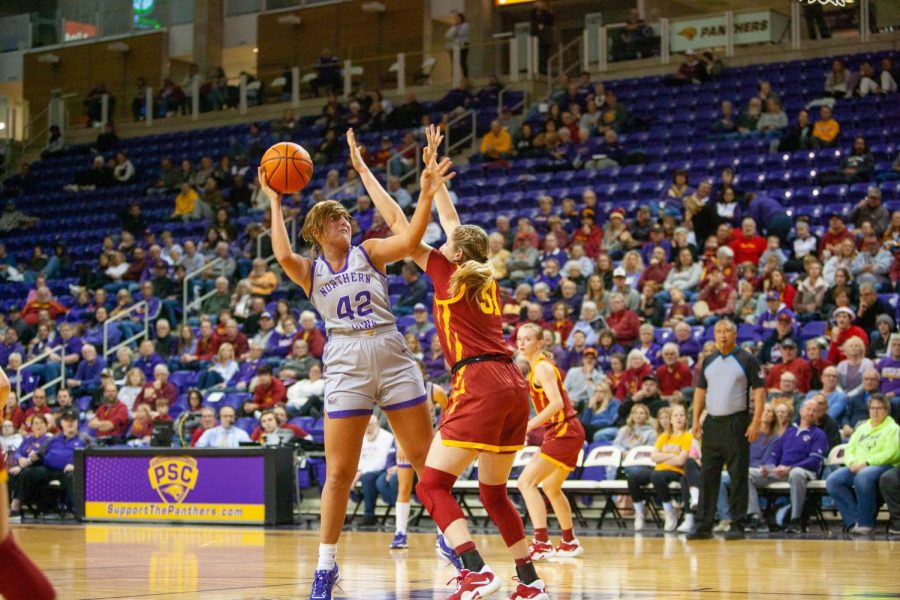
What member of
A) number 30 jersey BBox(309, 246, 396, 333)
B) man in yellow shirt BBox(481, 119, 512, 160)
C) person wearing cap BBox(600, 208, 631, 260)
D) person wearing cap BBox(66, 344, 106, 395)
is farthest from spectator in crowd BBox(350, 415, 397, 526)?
man in yellow shirt BBox(481, 119, 512, 160)

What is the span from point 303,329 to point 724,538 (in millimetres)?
7915

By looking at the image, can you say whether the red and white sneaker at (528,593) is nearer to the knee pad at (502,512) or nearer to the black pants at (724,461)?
the knee pad at (502,512)

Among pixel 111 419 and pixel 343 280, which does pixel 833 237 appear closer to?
pixel 111 419

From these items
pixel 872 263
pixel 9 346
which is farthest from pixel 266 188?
pixel 9 346

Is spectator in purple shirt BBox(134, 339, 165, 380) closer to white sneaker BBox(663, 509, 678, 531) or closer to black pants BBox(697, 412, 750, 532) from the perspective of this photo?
white sneaker BBox(663, 509, 678, 531)

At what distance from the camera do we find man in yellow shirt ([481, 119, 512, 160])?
72.0ft

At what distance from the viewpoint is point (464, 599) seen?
582 centimetres

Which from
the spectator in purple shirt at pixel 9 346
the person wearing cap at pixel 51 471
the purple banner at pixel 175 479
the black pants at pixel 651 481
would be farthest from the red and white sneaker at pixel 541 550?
the spectator in purple shirt at pixel 9 346

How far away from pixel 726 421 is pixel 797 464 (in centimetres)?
150

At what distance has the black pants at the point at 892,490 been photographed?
38.8ft

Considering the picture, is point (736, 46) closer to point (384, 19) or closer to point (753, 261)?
point (753, 261)

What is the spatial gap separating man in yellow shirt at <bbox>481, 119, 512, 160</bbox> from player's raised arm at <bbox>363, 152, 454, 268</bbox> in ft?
51.5

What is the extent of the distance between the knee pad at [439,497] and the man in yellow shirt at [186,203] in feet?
60.8

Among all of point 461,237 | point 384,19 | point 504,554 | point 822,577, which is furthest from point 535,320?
point 384,19
